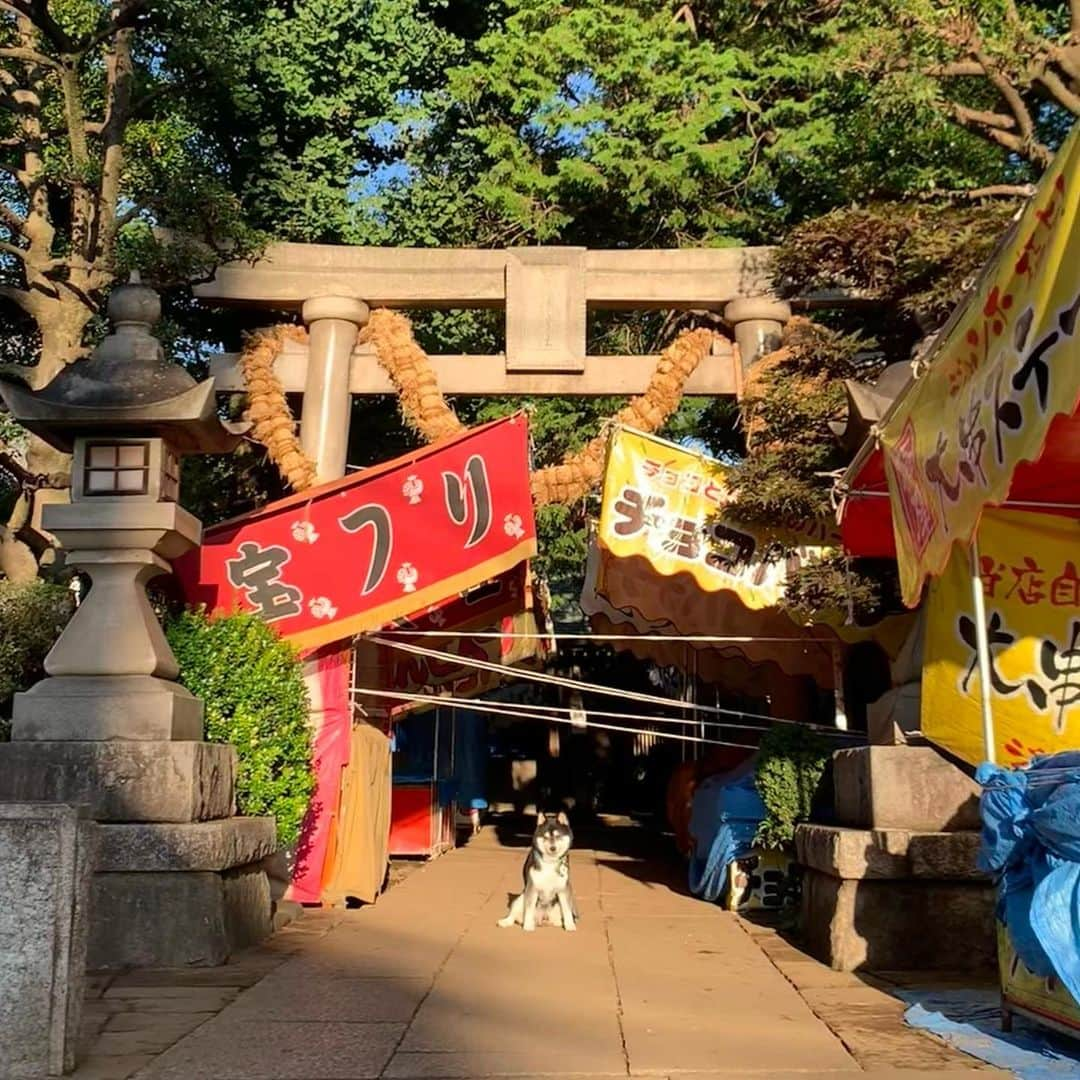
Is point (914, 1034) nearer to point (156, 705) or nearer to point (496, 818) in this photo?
point (156, 705)

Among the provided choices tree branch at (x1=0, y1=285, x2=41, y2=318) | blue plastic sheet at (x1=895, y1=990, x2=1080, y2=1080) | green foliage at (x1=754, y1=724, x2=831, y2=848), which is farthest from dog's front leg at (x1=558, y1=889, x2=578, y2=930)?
tree branch at (x1=0, y1=285, x2=41, y2=318)

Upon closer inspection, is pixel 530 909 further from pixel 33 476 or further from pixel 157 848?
pixel 33 476

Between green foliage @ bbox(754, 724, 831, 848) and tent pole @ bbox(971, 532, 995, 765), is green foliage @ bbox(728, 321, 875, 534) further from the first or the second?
tent pole @ bbox(971, 532, 995, 765)

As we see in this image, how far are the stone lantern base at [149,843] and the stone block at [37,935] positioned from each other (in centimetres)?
238

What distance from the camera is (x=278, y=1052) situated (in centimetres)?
475

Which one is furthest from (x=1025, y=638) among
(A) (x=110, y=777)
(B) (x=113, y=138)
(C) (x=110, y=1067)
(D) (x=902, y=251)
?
(B) (x=113, y=138)

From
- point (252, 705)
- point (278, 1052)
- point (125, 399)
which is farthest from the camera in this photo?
point (252, 705)

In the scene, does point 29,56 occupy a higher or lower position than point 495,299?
higher

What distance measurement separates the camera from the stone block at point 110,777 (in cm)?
690

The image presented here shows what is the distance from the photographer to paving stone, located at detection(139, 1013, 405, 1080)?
4.44 metres

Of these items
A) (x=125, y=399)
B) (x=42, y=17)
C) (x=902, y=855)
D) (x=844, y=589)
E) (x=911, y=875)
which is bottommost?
(x=911, y=875)

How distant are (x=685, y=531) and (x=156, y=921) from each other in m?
5.18

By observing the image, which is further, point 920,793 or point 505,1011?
point 920,793

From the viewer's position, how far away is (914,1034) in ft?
16.5
